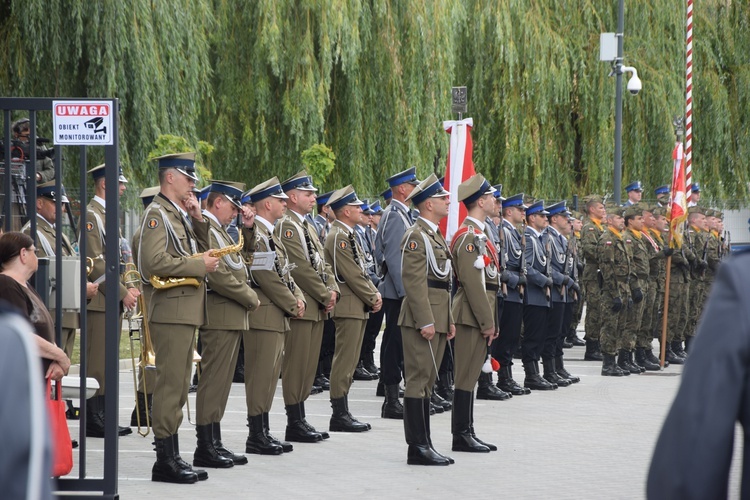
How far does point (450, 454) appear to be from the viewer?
9727mm

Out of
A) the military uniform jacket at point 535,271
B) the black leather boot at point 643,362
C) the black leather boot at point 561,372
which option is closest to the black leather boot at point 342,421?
the military uniform jacket at point 535,271

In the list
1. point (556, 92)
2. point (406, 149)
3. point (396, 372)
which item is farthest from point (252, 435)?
point (556, 92)

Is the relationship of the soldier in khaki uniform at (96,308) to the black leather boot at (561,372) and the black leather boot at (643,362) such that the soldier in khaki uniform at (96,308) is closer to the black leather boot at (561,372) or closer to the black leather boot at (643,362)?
the black leather boot at (561,372)

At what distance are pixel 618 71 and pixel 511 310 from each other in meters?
10.2

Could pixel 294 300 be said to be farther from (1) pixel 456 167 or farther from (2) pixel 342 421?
(1) pixel 456 167

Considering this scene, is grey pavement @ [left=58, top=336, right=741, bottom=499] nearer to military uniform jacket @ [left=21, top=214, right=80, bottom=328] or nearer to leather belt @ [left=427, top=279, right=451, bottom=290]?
military uniform jacket @ [left=21, top=214, right=80, bottom=328]

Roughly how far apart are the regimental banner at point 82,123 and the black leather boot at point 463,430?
386 cm

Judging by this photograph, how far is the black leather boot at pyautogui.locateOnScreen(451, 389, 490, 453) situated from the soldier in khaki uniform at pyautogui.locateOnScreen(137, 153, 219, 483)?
7.59ft

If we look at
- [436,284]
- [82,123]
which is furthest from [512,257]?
[82,123]

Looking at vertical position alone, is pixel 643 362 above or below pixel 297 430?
below

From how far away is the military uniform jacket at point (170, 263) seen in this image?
26.7 ft

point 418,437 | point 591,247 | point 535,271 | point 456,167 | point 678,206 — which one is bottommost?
point 418,437

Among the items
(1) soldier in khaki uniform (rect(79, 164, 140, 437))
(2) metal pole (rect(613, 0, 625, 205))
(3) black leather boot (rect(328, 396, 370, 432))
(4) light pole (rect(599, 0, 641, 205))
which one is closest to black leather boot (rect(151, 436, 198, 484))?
(1) soldier in khaki uniform (rect(79, 164, 140, 437))

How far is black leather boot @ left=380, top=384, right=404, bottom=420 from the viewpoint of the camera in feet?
38.9
